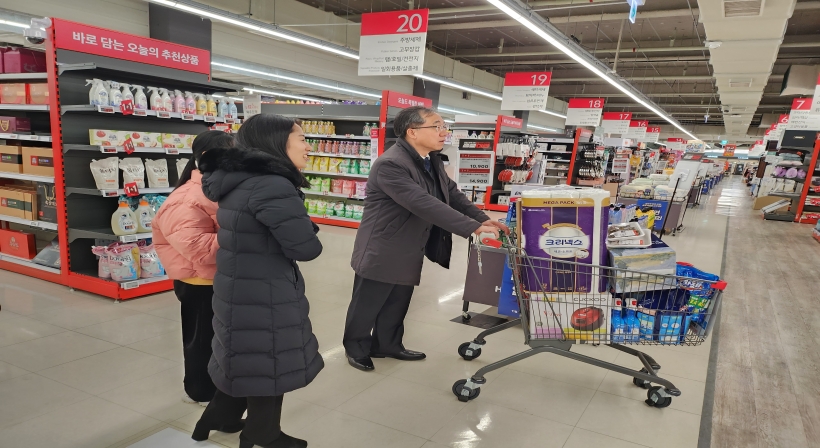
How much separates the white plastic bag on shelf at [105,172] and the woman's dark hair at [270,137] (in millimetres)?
2951

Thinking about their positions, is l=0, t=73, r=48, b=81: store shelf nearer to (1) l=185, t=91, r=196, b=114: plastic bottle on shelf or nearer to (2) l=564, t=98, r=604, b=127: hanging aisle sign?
(1) l=185, t=91, r=196, b=114: plastic bottle on shelf

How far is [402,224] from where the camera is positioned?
117 inches

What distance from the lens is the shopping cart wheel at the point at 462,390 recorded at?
2846mm

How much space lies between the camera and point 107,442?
2350 mm

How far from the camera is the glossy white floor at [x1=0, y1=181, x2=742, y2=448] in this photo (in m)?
2.49

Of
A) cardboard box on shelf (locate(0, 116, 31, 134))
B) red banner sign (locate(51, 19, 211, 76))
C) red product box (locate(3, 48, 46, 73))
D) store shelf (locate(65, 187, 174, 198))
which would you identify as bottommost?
store shelf (locate(65, 187, 174, 198))

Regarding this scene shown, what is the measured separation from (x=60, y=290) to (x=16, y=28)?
18.8 ft

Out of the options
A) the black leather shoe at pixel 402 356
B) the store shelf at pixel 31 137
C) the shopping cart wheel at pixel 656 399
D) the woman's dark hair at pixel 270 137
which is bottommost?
the black leather shoe at pixel 402 356

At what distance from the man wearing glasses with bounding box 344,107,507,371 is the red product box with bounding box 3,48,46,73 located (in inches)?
149

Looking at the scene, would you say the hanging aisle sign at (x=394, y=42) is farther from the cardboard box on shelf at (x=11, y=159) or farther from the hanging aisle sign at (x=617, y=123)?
the hanging aisle sign at (x=617, y=123)

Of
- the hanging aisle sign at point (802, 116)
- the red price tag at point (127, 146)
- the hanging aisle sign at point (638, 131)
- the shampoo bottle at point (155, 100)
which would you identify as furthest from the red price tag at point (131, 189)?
the hanging aisle sign at point (638, 131)

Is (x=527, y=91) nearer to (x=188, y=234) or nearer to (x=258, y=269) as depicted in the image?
(x=188, y=234)

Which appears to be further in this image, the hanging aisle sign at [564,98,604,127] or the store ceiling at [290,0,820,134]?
the hanging aisle sign at [564,98,604,127]

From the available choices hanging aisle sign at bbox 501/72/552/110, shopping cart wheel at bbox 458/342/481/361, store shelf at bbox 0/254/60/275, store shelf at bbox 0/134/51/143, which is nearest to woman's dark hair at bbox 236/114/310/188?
shopping cart wheel at bbox 458/342/481/361
